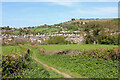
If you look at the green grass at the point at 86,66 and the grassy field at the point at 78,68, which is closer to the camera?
the grassy field at the point at 78,68

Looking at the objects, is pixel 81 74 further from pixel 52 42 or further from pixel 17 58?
pixel 52 42

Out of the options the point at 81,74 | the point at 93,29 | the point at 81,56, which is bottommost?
the point at 81,74

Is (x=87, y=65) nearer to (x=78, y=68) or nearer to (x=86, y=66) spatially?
(x=86, y=66)

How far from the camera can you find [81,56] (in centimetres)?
1722

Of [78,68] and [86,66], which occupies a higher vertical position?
[86,66]

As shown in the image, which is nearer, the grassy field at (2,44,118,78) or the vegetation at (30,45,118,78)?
the grassy field at (2,44,118,78)

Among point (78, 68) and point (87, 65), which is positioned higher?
point (87, 65)

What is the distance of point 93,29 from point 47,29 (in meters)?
38.5

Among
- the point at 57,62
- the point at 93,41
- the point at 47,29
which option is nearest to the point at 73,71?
the point at 57,62

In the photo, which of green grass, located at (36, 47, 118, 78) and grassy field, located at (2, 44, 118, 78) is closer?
grassy field, located at (2, 44, 118, 78)

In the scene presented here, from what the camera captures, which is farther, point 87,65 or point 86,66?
point 87,65

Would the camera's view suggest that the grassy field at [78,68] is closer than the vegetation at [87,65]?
Yes

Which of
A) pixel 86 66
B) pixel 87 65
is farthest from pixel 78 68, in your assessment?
pixel 87 65

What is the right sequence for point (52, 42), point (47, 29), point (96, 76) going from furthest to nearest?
point (47, 29) < point (52, 42) < point (96, 76)
